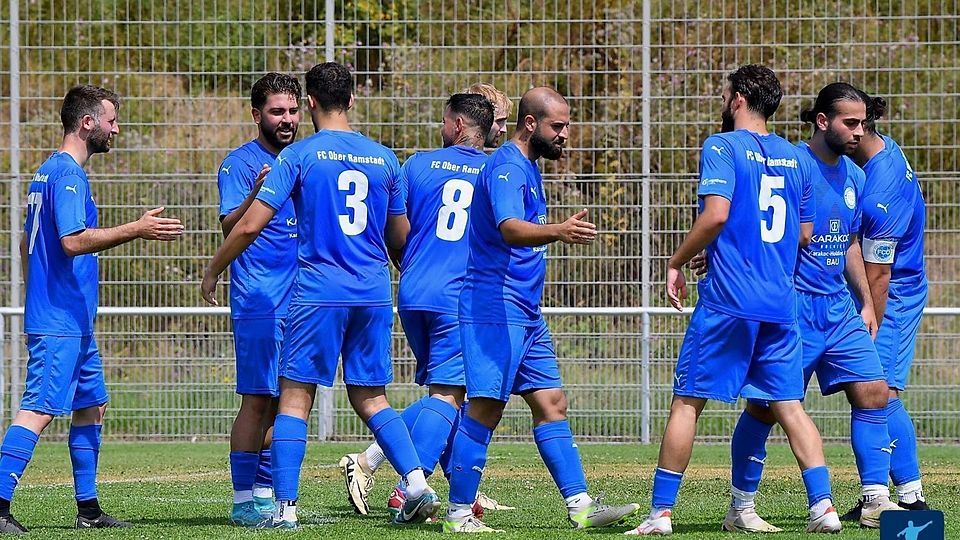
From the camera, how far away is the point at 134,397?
14969mm

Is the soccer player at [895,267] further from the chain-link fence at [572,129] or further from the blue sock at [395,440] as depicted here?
Result: the chain-link fence at [572,129]

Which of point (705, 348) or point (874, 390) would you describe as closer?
point (705, 348)

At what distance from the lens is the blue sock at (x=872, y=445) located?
26.6ft

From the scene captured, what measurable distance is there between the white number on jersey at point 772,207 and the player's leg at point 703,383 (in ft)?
1.41

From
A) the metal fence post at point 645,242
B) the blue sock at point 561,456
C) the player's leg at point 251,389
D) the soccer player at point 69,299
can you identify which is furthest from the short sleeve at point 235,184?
the metal fence post at point 645,242

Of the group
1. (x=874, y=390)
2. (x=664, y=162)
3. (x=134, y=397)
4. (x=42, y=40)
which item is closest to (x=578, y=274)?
(x=664, y=162)

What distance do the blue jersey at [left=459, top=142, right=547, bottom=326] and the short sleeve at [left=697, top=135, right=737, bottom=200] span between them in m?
0.83

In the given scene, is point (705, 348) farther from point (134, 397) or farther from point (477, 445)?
point (134, 397)

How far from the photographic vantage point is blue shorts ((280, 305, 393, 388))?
767 cm

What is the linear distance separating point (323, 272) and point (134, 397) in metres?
7.81

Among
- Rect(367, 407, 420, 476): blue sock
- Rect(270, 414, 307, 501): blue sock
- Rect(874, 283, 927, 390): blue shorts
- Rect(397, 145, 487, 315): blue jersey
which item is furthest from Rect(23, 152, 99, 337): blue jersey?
Rect(874, 283, 927, 390): blue shorts

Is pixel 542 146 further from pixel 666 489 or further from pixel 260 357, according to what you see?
pixel 260 357

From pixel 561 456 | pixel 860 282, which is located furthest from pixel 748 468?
pixel 860 282

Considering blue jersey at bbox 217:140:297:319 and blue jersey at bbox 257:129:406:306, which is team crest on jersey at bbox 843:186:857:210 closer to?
blue jersey at bbox 257:129:406:306
